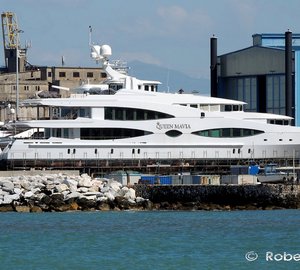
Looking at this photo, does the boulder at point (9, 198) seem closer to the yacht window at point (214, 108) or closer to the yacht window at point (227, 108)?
the yacht window at point (214, 108)

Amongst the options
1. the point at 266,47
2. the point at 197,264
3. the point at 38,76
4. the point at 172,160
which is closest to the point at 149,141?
the point at 172,160

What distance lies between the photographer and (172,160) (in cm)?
7169

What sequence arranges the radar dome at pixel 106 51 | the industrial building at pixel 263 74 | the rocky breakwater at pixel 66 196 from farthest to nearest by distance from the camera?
1. the industrial building at pixel 263 74
2. the radar dome at pixel 106 51
3. the rocky breakwater at pixel 66 196

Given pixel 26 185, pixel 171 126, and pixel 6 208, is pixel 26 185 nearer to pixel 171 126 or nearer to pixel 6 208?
pixel 6 208

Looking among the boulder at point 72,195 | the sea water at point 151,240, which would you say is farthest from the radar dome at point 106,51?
the sea water at point 151,240

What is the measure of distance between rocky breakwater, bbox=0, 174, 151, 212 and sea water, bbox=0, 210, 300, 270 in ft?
4.27

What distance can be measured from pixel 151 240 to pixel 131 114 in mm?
22493

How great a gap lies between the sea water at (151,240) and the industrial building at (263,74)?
2439cm

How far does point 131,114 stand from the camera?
234 ft

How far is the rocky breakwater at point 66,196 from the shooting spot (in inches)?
2435

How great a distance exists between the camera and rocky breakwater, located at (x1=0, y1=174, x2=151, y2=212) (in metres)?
61.8

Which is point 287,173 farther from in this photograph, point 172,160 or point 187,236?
point 187,236

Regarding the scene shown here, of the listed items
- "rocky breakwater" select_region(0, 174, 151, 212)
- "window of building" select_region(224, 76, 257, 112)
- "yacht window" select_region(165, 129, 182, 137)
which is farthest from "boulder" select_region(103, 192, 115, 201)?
"window of building" select_region(224, 76, 257, 112)

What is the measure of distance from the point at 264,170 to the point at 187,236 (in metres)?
18.3
